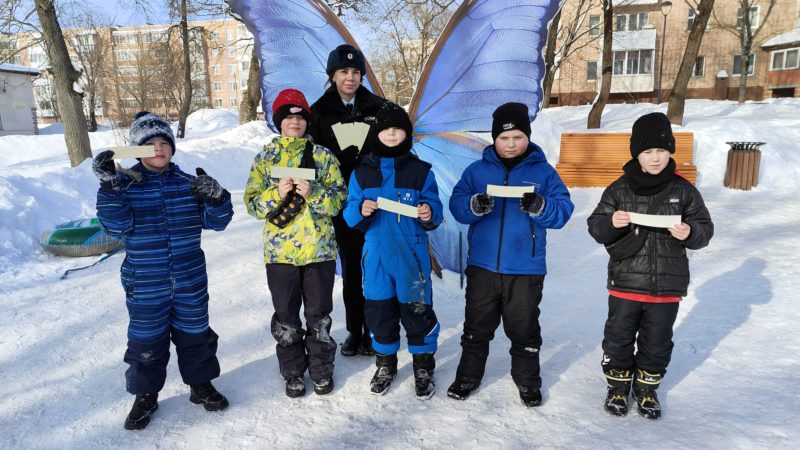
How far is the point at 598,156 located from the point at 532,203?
8.56 m

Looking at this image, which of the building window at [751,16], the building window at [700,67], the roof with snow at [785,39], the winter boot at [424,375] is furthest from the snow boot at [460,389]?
the building window at [751,16]

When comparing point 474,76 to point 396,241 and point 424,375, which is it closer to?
point 396,241

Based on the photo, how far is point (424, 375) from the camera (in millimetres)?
Result: 2947

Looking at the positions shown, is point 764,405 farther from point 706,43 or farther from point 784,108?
point 706,43

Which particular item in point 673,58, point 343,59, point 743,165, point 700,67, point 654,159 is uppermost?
point 673,58

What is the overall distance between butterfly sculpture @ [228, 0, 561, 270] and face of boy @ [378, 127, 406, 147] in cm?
104

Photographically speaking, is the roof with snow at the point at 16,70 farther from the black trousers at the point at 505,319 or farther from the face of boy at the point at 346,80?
the black trousers at the point at 505,319

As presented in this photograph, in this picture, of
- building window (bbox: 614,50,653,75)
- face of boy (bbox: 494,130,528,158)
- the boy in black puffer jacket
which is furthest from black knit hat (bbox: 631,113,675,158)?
building window (bbox: 614,50,653,75)

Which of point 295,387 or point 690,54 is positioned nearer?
point 295,387

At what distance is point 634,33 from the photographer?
115 feet

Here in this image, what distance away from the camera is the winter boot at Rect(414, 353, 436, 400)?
115 inches

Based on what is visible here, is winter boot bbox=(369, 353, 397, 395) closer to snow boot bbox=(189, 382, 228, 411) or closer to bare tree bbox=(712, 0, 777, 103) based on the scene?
snow boot bbox=(189, 382, 228, 411)

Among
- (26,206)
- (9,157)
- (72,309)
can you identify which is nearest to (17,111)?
(9,157)

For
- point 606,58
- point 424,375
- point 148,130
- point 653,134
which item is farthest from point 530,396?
point 606,58
